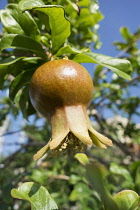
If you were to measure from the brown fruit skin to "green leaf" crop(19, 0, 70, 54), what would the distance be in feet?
0.44

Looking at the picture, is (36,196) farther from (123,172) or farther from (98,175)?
(123,172)

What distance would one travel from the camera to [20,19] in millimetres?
763

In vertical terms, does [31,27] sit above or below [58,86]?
above

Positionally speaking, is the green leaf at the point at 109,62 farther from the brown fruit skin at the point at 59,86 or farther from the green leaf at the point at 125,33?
the green leaf at the point at 125,33

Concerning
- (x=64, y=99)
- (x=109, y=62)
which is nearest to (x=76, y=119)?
(x=64, y=99)

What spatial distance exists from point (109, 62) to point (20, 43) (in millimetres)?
307

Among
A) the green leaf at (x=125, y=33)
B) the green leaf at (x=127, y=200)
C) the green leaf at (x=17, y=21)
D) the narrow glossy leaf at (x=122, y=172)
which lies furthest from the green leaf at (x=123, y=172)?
the green leaf at (x=125, y=33)

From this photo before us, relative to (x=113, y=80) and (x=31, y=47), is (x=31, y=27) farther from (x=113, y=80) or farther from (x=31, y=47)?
(x=113, y=80)

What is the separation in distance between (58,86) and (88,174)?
304 mm

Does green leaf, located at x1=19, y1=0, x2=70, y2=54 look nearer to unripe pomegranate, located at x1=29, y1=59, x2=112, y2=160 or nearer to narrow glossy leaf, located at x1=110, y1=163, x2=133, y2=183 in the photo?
unripe pomegranate, located at x1=29, y1=59, x2=112, y2=160

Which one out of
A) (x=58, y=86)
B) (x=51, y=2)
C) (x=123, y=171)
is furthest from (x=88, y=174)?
(x=123, y=171)

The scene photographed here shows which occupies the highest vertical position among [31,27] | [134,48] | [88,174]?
[31,27]

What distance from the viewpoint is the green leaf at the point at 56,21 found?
0.63 m

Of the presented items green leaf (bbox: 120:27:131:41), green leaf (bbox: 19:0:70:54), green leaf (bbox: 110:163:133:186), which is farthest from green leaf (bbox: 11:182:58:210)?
green leaf (bbox: 120:27:131:41)
